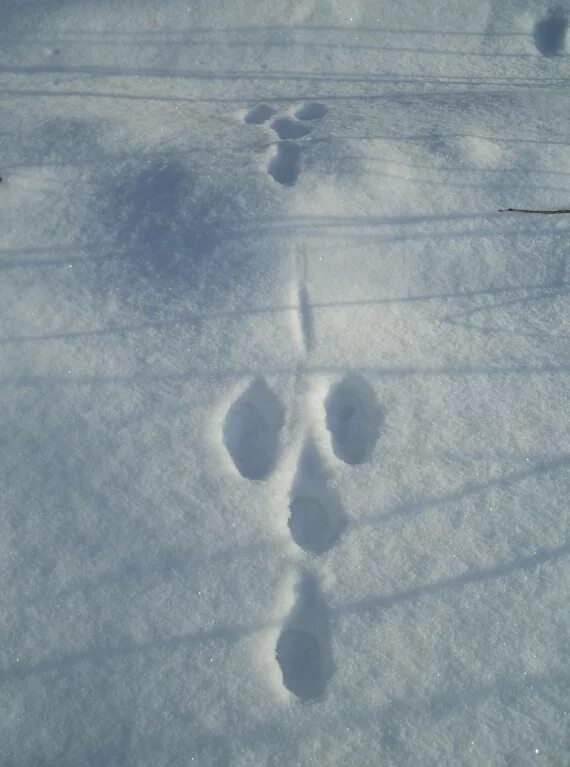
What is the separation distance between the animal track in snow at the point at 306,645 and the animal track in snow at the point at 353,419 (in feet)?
1.98

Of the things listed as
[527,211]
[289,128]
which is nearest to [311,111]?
[289,128]

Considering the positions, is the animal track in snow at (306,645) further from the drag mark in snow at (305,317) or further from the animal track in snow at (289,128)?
the animal track in snow at (289,128)

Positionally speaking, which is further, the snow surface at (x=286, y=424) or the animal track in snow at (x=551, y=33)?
the animal track in snow at (x=551, y=33)

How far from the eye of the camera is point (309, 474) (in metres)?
2.64

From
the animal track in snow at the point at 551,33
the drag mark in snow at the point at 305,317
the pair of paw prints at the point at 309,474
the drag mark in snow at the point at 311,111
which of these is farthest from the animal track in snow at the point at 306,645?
the animal track in snow at the point at 551,33

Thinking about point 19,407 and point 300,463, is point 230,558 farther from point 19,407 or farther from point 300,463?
point 19,407

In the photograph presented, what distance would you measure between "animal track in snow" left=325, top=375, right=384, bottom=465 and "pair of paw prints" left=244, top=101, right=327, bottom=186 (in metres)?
1.30

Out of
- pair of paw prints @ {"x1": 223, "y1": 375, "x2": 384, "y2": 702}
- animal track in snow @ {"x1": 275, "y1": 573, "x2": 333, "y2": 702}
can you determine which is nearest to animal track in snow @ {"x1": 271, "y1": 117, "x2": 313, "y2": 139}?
pair of paw prints @ {"x1": 223, "y1": 375, "x2": 384, "y2": 702}

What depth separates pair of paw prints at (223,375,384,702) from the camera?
2311mm

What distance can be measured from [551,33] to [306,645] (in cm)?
454

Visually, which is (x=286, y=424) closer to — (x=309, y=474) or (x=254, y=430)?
(x=254, y=430)

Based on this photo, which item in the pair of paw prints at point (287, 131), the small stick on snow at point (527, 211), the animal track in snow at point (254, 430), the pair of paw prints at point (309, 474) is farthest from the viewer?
the pair of paw prints at point (287, 131)

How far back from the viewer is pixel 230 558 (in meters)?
2.43

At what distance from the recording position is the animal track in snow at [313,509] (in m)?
2.50
